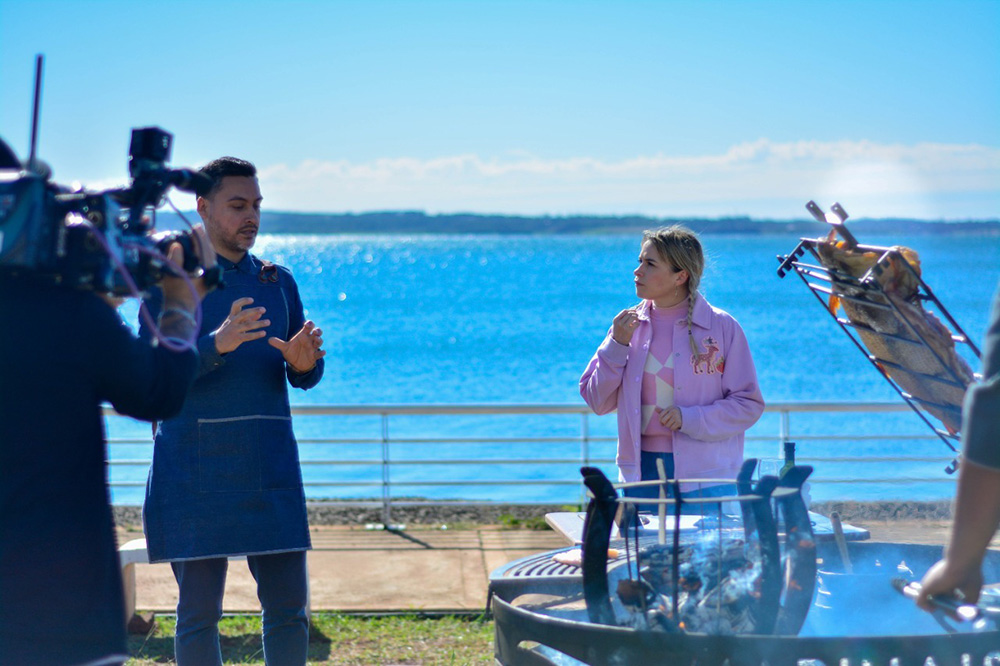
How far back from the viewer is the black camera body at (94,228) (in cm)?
193

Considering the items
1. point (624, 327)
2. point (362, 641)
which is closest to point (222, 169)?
point (624, 327)

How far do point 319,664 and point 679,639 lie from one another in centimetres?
241

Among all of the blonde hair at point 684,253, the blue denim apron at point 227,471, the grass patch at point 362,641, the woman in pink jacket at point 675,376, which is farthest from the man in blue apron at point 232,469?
the blonde hair at point 684,253

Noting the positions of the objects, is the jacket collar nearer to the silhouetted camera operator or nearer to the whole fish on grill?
the silhouetted camera operator

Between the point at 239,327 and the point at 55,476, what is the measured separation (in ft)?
4.02

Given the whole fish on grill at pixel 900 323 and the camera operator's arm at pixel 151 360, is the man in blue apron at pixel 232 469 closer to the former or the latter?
the camera operator's arm at pixel 151 360

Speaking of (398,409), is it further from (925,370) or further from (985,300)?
(985,300)

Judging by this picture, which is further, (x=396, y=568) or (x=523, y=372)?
(x=523, y=372)

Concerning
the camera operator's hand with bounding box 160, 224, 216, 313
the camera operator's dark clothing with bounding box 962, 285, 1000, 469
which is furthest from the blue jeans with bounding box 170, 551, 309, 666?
the camera operator's dark clothing with bounding box 962, 285, 1000, 469

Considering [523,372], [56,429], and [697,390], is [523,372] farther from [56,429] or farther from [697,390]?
[56,429]

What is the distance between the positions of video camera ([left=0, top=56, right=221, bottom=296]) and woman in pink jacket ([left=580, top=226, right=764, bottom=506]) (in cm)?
200

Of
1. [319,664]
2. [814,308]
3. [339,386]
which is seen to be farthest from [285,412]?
[814,308]

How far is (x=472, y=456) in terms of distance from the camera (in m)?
20.0

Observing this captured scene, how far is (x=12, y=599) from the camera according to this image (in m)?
1.99
